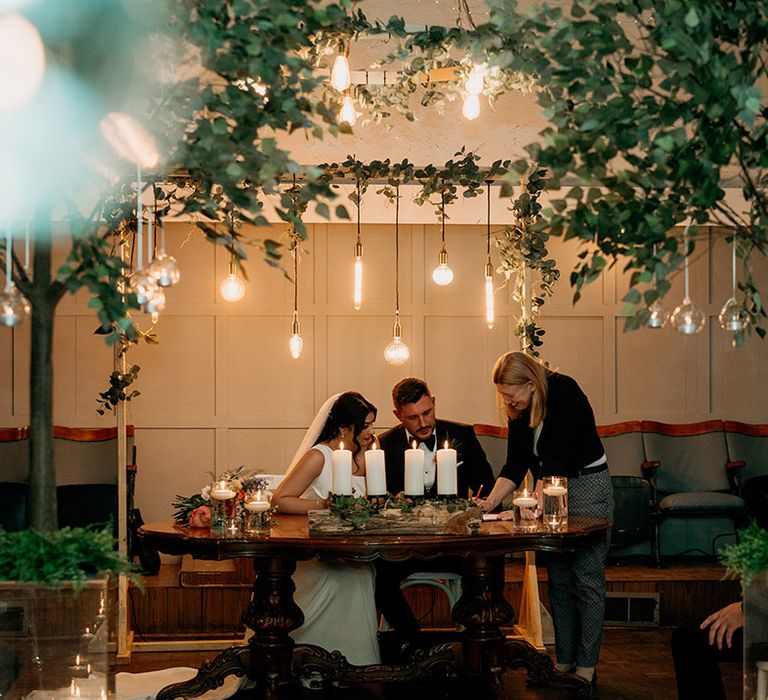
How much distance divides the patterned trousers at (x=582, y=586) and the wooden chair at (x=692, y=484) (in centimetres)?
221

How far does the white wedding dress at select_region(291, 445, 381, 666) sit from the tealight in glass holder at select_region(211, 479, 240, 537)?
670mm

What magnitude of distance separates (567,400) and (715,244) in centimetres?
420

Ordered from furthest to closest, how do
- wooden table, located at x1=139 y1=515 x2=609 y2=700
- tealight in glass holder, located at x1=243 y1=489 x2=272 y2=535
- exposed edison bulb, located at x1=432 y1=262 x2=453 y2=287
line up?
exposed edison bulb, located at x1=432 y1=262 x2=453 y2=287, tealight in glass holder, located at x1=243 y1=489 x2=272 y2=535, wooden table, located at x1=139 y1=515 x2=609 y2=700

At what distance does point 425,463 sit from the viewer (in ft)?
19.5

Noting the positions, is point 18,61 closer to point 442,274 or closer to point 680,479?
point 442,274

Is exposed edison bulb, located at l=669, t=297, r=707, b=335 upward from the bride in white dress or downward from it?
upward

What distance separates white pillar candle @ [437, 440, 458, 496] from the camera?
4.96m

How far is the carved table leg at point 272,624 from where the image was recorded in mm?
5016

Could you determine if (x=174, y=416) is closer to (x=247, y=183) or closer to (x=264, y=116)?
(x=247, y=183)

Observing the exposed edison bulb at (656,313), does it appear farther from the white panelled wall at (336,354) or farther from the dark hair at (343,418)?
the white panelled wall at (336,354)

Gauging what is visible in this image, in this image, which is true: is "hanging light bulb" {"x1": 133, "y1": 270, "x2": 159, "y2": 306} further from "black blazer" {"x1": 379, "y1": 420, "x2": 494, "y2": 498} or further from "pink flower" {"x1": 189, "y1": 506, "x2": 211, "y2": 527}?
"black blazer" {"x1": 379, "y1": 420, "x2": 494, "y2": 498}

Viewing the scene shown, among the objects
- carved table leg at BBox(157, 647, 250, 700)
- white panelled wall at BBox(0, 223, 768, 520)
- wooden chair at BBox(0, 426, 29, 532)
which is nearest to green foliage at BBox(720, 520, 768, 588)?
carved table leg at BBox(157, 647, 250, 700)

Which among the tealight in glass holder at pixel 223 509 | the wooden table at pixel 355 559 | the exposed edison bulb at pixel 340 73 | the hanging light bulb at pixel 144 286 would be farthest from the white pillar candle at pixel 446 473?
the hanging light bulb at pixel 144 286

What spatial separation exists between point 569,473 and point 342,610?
1.22 m
